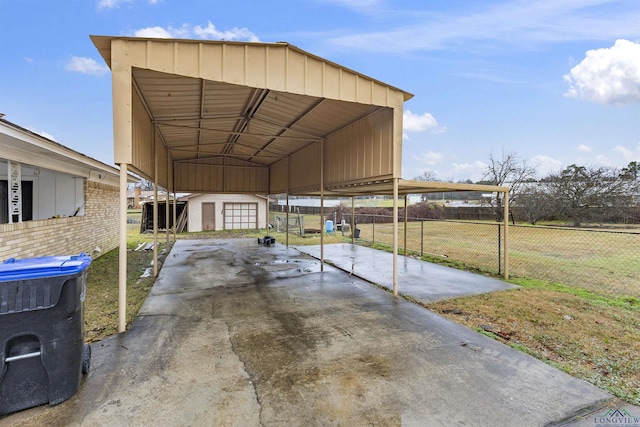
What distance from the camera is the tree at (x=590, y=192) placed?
18.6m

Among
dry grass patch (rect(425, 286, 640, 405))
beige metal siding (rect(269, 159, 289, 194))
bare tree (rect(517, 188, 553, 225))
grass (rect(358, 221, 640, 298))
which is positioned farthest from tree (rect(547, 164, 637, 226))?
beige metal siding (rect(269, 159, 289, 194))

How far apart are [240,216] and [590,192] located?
22796 millimetres

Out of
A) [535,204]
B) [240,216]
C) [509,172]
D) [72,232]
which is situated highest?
[509,172]

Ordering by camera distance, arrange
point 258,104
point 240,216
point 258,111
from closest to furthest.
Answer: point 258,104 → point 258,111 → point 240,216

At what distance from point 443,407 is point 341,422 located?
841mm

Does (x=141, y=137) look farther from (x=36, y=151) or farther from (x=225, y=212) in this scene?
(x=225, y=212)

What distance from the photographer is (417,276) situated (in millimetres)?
6891

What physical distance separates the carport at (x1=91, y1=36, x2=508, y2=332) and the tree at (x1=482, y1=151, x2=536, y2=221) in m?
20.1

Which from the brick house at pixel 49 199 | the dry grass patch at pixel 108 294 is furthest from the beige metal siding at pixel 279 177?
the brick house at pixel 49 199

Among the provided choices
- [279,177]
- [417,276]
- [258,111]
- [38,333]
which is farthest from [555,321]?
[279,177]

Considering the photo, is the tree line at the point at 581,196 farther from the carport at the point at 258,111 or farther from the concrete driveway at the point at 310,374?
the concrete driveway at the point at 310,374

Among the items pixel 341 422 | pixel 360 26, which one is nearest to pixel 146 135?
pixel 341 422

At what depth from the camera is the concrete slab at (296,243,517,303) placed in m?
5.73

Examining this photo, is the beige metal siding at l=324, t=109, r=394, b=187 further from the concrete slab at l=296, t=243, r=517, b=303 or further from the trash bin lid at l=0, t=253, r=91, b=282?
the trash bin lid at l=0, t=253, r=91, b=282
